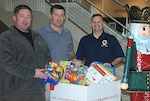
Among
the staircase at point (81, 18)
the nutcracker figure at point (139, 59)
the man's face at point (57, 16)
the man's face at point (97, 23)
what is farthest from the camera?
the staircase at point (81, 18)

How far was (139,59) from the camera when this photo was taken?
2.43 meters

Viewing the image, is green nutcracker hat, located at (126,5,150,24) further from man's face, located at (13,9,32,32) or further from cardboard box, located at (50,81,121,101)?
man's face, located at (13,9,32,32)

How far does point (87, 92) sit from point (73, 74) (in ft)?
0.64

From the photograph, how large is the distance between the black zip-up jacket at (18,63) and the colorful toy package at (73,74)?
22cm

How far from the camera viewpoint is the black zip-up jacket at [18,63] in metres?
1.98

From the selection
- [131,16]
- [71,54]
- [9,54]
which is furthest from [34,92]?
[131,16]

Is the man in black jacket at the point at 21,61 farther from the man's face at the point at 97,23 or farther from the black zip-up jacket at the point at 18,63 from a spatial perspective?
the man's face at the point at 97,23

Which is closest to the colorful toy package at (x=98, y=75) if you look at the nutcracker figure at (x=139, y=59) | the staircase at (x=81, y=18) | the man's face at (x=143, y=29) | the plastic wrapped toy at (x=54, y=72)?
the plastic wrapped toy at (x=54, y=72)

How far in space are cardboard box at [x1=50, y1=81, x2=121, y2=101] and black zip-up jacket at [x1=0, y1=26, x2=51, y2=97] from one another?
0.65 ft

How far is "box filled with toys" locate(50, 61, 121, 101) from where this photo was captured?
1943mm

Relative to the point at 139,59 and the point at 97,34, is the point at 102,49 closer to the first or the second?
the point at 97,34

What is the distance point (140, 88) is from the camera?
2.38 metres

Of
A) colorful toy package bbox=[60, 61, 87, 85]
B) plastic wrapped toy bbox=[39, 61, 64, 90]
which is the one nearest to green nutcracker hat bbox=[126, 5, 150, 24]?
colorful toy package bbox=[60, 61, 87, 85]

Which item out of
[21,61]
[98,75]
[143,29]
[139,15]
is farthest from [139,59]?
[21,61]
